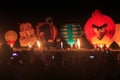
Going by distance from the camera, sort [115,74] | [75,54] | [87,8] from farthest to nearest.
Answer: [87,8]
[75,54]
[115,74]

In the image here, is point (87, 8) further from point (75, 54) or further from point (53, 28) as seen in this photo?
point (75, 54)

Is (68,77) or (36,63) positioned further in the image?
(36,63)

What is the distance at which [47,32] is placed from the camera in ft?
57.1

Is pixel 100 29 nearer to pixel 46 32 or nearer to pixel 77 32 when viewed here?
pixel 77 32

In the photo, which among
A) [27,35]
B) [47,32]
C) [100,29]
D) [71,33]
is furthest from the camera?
[27,35]

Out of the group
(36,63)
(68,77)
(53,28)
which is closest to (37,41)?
(53,28)

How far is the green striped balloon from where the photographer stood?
16141 mm

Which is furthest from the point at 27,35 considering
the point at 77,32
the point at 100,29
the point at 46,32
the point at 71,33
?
the point at 100,29

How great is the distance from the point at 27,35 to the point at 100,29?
17.3 feet

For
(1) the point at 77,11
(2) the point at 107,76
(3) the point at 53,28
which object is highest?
(1) the point at 77,11

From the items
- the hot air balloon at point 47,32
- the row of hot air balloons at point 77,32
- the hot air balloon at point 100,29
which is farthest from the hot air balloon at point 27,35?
the hot air balloon at point 100,29

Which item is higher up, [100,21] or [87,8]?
[87,8]

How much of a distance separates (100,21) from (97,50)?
1595mm

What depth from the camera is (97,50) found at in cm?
1395
